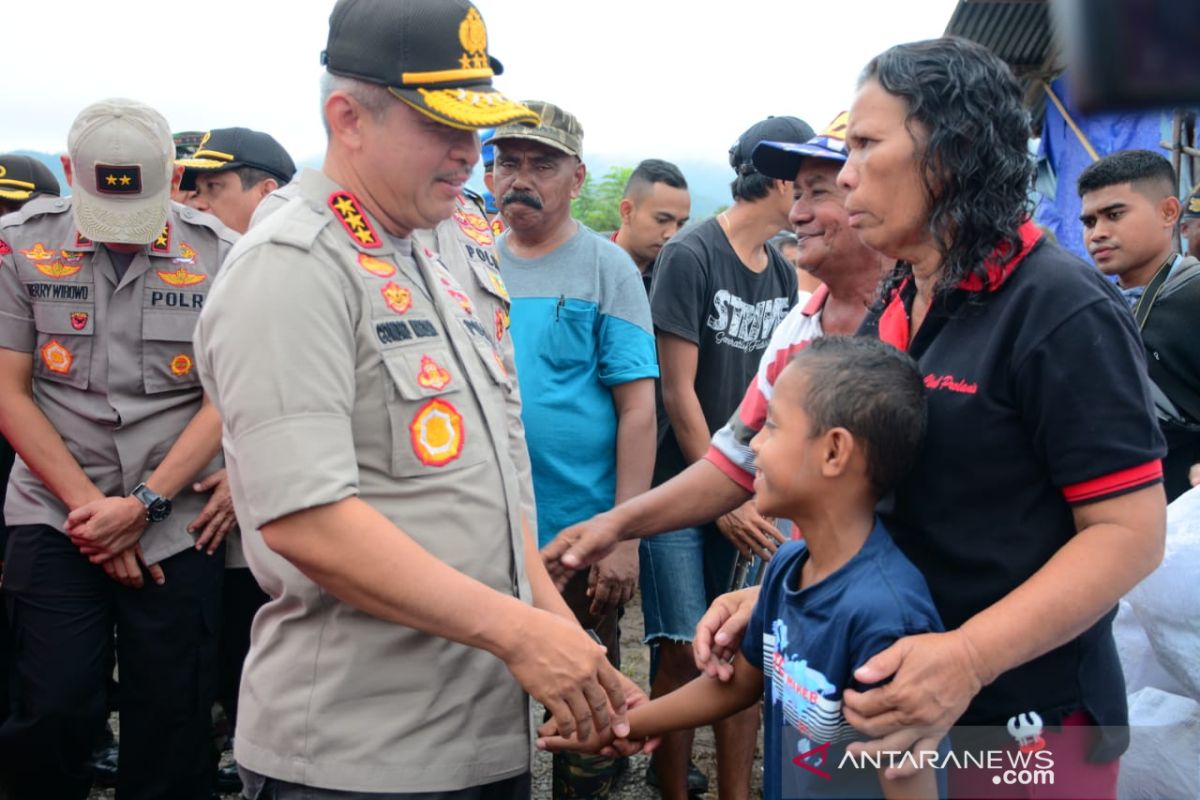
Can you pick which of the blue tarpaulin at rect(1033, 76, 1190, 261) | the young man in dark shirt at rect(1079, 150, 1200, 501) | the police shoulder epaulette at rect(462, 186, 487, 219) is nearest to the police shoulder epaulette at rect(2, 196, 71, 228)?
the police shoulder epaulette at rect(462, 186, 487, 219)

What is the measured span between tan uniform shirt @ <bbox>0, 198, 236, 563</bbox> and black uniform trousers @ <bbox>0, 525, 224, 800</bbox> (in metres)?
0.14

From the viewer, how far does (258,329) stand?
1.88 metres

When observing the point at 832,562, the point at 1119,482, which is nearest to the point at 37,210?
the point at 832,562

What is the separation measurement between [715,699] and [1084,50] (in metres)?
1.98

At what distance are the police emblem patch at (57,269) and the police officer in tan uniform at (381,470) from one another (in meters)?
1.79

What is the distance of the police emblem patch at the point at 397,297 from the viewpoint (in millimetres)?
2078

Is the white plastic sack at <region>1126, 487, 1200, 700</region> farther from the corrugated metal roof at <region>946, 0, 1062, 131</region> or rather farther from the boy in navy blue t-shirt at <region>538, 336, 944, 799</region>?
the corrugated metal roof at <region>946, 0, 1062, 131</region>

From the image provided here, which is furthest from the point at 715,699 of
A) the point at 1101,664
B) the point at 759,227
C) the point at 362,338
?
the point at 759,227

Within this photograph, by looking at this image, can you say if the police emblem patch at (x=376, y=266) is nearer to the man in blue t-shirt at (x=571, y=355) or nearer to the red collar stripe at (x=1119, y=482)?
the red collar stripe at (x=1119, y=482)

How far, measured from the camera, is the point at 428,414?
2084mm

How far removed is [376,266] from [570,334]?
72.4 inches

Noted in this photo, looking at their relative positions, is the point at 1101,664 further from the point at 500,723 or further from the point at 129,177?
the point at 129,177

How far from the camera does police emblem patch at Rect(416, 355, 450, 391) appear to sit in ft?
6.79

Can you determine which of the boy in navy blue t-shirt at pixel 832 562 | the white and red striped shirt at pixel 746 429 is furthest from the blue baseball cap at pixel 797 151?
the boy in navy blue t-shirt at pixel 832 562
